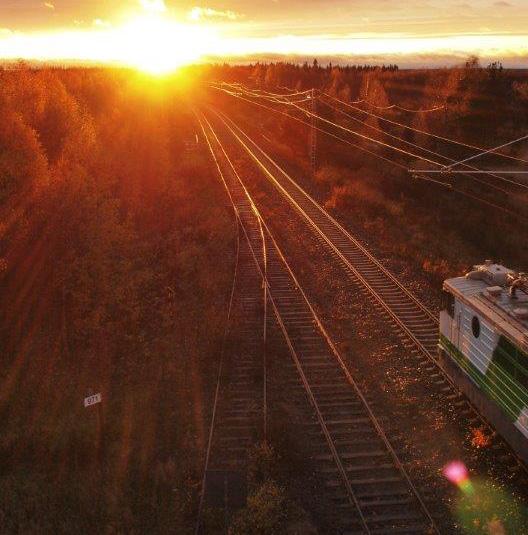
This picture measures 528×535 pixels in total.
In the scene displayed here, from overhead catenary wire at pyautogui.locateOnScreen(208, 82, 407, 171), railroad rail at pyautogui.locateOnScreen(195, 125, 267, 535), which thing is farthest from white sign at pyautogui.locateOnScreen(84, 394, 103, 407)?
overhead catenary wire at pyautogui.locateOnScreen(208, 82, 407, 171)

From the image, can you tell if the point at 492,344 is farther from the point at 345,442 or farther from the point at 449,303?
the point at 345,442

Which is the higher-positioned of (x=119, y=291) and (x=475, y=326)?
(x=475, y=326)

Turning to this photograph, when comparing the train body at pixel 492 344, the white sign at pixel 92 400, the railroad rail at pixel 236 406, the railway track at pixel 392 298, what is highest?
the train body at pixel 492 344

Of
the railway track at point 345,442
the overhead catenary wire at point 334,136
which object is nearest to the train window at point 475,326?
the railway track at point 345,442

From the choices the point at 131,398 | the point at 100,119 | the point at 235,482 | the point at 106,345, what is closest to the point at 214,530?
the point at 235,482

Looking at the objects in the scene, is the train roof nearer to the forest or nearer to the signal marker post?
the forest

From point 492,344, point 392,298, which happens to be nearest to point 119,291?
point 392,298

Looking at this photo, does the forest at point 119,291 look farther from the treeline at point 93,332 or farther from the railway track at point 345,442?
the railway track at point 345,442

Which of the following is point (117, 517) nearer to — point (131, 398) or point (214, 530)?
point (214, 530)
